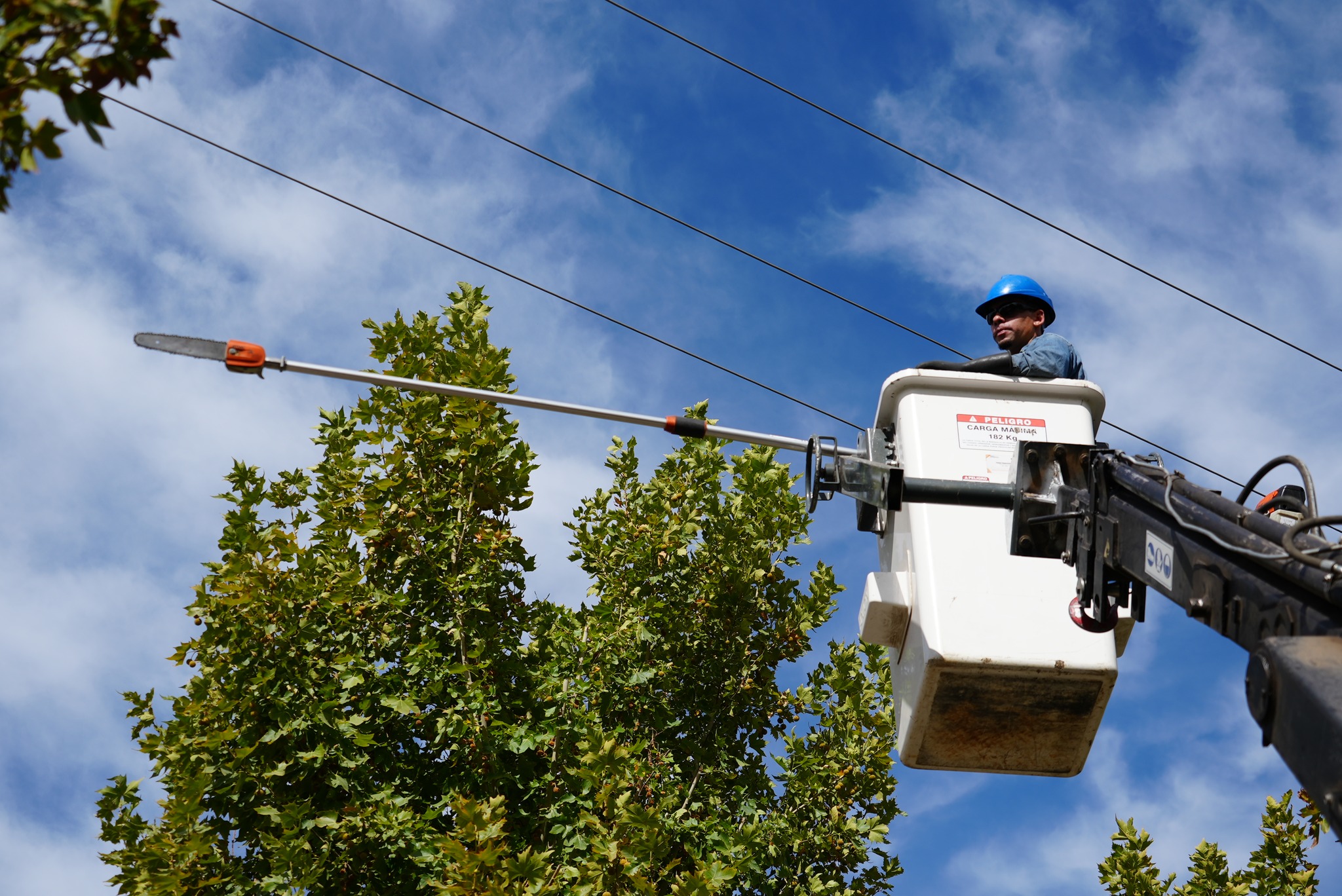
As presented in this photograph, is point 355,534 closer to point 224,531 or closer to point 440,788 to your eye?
point 224,531

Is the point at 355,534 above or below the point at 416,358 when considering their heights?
below

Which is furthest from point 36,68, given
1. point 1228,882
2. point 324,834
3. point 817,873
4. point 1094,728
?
point 1228,882

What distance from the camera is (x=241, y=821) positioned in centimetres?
898

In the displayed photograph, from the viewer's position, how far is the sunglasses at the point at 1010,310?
25.8ft

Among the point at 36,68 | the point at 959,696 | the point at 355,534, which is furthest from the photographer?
the point at 355,534

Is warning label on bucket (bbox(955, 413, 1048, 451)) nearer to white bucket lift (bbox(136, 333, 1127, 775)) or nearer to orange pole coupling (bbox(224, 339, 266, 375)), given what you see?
white bucket lift (bbox(136, 333, 1127, 775))

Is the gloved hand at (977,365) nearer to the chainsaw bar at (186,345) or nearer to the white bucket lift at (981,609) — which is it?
the white bucket lift at (981,609)

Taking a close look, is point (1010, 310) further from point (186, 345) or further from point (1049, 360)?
point (186, 345)

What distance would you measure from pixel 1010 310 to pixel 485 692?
4.77 m

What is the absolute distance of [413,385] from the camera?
6188 millimetres

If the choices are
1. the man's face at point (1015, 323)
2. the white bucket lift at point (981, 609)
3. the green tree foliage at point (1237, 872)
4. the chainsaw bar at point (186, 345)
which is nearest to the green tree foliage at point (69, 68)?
the chainsaw bar at point (186, 345)

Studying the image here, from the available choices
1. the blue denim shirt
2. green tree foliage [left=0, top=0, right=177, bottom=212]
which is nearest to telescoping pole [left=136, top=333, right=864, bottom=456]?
the blue denim shirt

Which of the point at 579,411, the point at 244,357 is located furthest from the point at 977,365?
the point at 244,357

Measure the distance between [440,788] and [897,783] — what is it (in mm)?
3802
